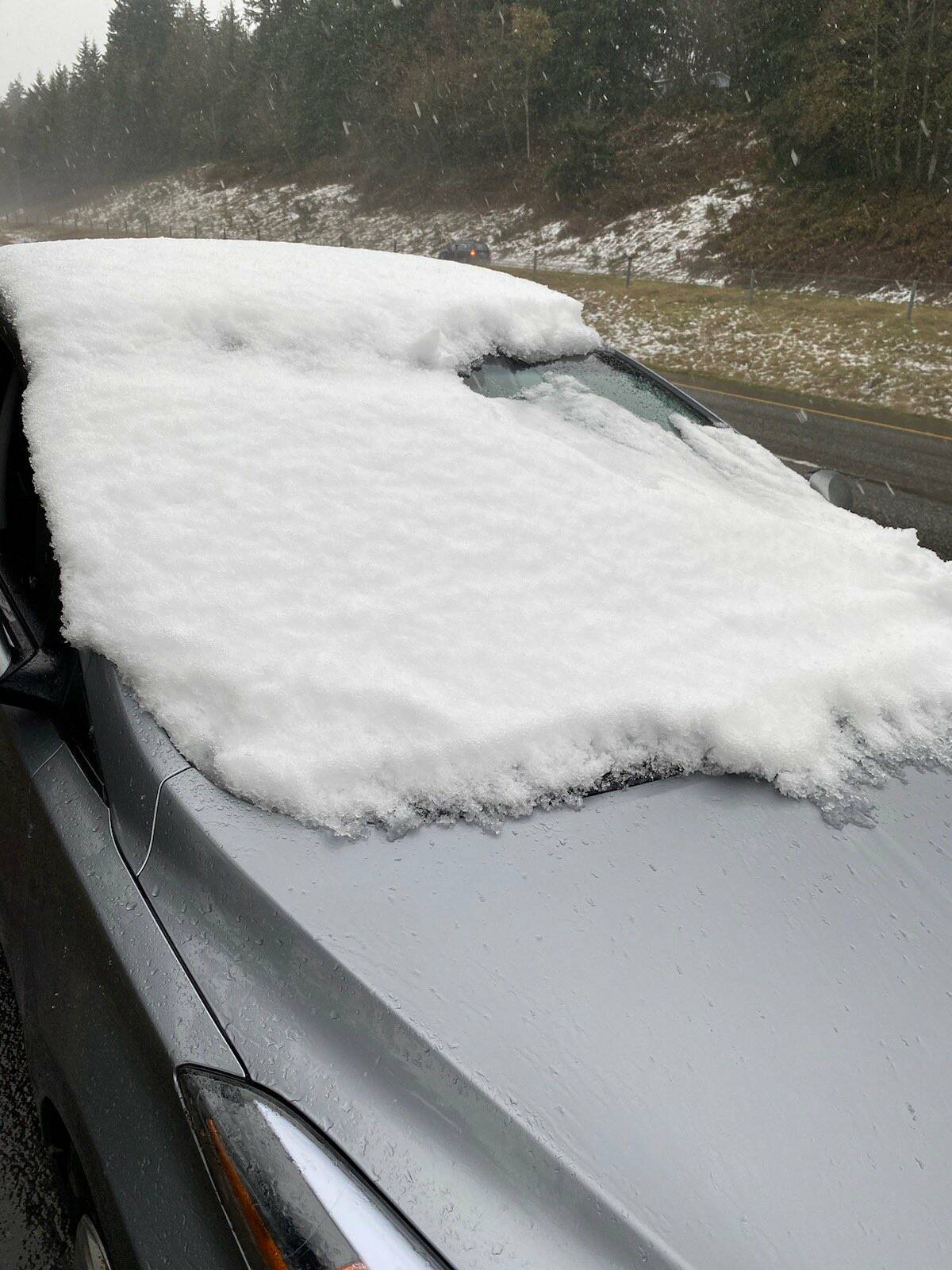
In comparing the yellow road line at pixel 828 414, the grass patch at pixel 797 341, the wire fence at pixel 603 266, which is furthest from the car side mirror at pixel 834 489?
the wire fence at pixel 603 266

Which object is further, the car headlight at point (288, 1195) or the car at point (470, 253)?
the car at point (470, 253)

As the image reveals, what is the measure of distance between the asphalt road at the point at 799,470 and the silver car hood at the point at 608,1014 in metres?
1.06

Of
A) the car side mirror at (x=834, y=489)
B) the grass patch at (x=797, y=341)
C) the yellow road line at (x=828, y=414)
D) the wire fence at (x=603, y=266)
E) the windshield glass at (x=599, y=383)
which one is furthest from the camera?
the wire fence at (x=603, y=266)

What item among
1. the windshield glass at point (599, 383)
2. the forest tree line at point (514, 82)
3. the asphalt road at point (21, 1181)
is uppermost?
the forest tree line at point (514, 82)

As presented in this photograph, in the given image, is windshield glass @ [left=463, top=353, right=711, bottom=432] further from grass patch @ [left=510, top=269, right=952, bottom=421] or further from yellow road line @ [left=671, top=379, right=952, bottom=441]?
grass patch @ [left=510, top=269, right=952, bottom=421]

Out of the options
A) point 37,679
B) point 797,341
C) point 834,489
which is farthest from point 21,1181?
point 797,341

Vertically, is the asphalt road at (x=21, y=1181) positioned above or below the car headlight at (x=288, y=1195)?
below

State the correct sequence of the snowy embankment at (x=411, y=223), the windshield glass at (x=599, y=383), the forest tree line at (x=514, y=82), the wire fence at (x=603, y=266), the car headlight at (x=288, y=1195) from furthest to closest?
the snowy embankment at (x=411, y=223), the forest tree line at (x=514, y=82), the wire fence at (x=603, y=266), the windshield glass at (x=599, y=383), the car headlight at (x=288, y=1195)

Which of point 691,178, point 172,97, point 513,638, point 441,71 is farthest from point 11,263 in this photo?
point 172,97

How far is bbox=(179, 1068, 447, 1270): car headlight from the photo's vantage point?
865 millimetres

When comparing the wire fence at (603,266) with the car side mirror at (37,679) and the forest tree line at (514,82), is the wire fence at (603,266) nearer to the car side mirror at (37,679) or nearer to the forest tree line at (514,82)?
the forest tree line at (514,82)

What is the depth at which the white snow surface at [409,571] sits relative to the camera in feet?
4.34

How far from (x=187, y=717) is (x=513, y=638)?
515 mm

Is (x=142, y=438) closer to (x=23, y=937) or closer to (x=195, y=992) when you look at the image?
(x=23, y=937)
